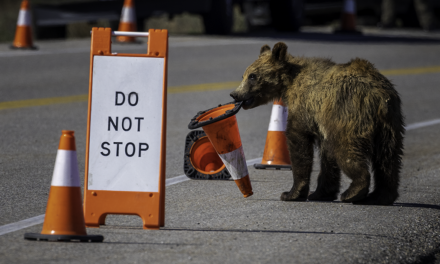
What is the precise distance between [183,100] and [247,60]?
11.9ft

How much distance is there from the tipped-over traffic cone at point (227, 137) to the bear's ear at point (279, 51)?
66cm

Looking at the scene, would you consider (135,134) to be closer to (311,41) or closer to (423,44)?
(311,41)

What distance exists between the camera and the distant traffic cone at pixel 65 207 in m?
4.12

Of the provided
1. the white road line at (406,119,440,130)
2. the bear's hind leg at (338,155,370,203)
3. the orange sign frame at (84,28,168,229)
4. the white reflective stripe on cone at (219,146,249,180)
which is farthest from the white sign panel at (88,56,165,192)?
the white road line at (406,119,440,130)

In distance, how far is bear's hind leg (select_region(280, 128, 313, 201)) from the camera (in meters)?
5.37

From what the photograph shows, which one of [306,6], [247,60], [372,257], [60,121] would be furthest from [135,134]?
[306,6]

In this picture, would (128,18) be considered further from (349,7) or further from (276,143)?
(276,143)

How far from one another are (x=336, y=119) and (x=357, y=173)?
437mm

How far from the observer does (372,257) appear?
13.4ft

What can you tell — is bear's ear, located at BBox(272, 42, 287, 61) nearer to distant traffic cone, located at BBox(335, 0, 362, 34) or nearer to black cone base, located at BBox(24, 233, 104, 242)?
black cone base, located at BBox(24, 233, 104, 242)

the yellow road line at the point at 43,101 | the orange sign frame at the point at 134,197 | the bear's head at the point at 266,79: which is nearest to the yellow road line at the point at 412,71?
the yellow road line at the point at 43,101

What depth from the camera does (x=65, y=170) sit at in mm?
4164

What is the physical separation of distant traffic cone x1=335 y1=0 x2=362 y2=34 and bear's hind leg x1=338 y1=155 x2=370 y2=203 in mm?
14381

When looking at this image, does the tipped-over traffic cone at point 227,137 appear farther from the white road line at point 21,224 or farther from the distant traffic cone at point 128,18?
the distant traffic cone at point 128,18
